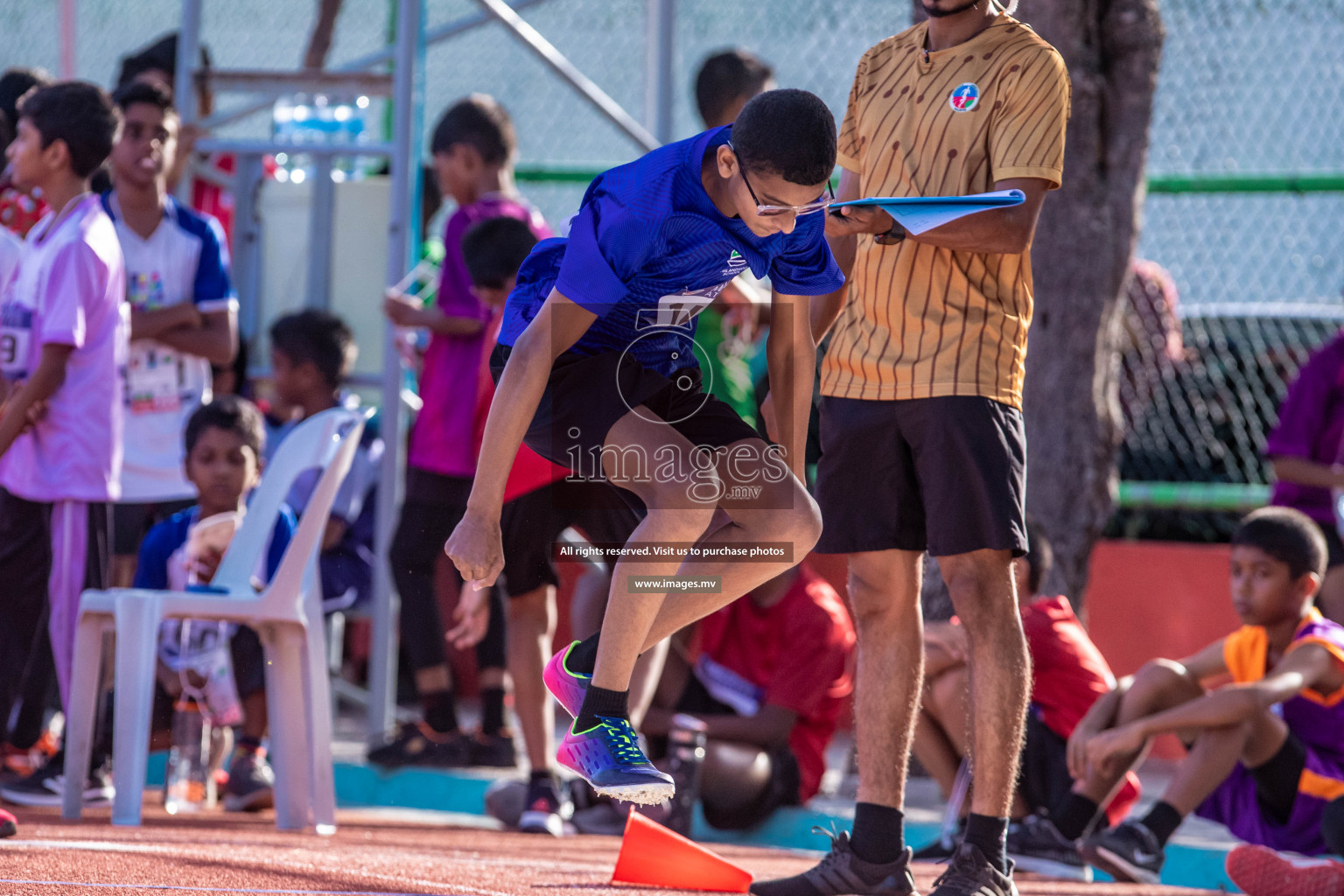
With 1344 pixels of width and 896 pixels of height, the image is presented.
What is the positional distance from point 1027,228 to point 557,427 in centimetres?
107

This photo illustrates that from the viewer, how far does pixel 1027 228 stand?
3354mm

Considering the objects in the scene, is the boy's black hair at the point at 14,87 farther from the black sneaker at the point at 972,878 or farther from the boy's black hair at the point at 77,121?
the black sneaker at the point at 972,878

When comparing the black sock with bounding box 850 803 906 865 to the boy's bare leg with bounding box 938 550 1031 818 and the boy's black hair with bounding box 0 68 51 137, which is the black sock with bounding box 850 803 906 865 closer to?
the boy's bare leg with bounding box 938 550 1031 818

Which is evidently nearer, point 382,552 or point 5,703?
point 5,703

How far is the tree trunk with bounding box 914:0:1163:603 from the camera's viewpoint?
5.47 metres

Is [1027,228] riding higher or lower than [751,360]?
higher

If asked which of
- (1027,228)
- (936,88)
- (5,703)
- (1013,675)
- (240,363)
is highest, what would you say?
(936,88)

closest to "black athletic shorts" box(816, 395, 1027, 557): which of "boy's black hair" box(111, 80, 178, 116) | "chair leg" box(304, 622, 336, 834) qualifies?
"chair leg" box(304, 622, 336, 834)

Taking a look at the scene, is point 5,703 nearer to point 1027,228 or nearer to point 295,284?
point 295,284

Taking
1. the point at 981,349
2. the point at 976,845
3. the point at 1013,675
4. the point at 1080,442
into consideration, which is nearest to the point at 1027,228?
the point at 981,349

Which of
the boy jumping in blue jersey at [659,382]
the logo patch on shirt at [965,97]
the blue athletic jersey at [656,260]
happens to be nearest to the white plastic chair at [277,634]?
the boy jumping in blue jersey at [659,382]

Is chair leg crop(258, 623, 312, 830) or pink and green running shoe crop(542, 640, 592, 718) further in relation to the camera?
chair leg crop(258, 623, 312, 830)

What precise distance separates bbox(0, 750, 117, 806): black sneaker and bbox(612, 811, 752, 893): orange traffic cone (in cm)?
206

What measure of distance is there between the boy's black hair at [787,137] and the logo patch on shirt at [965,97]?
1.85 feet
